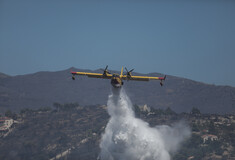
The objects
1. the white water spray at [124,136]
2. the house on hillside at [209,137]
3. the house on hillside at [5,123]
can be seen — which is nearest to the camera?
the white water spray at [124,136]

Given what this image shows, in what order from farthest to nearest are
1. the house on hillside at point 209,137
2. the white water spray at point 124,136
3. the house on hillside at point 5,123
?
the house on hillside at point 5,123 → the house on hillside at point 209,137 → the white water spray at point 124,136

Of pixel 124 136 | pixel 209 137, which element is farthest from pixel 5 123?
pixel 124 136

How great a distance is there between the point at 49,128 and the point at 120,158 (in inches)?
3411

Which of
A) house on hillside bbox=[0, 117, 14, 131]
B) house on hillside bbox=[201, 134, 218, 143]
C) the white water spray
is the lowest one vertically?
house on hillside bbox=[0, 117, 14, 131]

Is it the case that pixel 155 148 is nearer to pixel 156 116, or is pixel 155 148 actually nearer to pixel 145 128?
pixel 145 128

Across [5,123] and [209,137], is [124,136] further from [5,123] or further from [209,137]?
[5,123]

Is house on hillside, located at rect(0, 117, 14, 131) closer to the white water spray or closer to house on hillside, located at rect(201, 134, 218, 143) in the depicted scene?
house on hillside, located at rect(201, 134, 218, 143)

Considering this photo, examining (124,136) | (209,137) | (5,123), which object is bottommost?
(5,123)

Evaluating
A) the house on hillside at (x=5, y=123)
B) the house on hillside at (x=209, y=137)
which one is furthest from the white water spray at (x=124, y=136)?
the house on hillside at (x=5, y=123)

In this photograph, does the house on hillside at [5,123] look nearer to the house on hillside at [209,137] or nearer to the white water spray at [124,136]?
the house on hillside at [209,137]

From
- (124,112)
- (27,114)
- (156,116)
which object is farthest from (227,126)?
(27,114)

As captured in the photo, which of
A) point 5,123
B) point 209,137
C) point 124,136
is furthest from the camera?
point 5,123

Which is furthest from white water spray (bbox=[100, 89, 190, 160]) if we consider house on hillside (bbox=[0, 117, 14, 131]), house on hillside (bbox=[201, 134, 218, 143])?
house on hillside (bbox=[0, 117, 14, 131])

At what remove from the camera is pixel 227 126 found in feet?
497
